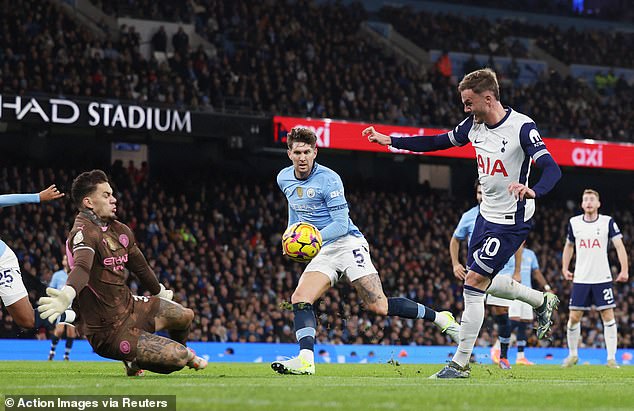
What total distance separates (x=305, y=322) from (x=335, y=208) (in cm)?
113

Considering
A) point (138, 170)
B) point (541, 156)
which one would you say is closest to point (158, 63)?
point (138, 170)

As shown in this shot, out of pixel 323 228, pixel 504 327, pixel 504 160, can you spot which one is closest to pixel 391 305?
pixel 323 228

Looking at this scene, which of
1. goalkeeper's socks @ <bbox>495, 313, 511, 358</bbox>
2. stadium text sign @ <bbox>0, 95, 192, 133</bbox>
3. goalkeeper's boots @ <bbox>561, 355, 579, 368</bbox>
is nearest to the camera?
goalkeeper's socks @ <bbox>495, 313, 511, 358</bbox>

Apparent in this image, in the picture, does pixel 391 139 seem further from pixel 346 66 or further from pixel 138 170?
pixel 346 66

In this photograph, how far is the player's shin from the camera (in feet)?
30.2

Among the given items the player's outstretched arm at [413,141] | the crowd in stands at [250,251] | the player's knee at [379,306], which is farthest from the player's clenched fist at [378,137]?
the crowd in stands at [250,251]

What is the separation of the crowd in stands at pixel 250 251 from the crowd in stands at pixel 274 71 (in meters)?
2.56

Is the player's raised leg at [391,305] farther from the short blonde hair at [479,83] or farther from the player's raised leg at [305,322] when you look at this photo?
the short blonde hair at [479,83]

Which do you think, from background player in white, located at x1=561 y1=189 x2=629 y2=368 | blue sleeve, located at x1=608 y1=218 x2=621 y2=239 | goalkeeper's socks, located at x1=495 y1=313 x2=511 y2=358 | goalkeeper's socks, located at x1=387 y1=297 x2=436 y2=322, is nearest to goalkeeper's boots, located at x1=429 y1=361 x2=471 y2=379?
goalkeeper's socks, located at x1=387 y1=297 x2=436 y2=322

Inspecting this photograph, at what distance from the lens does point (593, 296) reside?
16.1 m

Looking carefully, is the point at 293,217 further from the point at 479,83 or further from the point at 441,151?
the point at 441,151

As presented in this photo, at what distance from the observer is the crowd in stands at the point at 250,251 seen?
23.5 meters

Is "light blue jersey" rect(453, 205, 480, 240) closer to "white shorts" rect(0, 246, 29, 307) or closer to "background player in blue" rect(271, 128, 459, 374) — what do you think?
"background player in blue" rect(271, 128, 459, 374)

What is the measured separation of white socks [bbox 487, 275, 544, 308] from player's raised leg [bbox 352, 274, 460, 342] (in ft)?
1.98
